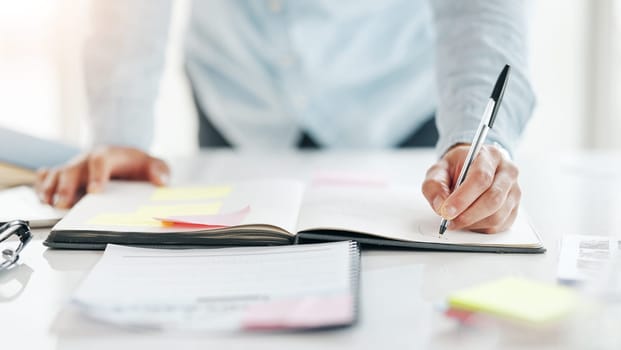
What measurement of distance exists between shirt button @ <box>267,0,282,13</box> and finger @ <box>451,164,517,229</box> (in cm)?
70

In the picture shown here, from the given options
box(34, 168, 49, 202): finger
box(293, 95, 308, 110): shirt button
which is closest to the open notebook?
box(34, 168, 49, 202): finger

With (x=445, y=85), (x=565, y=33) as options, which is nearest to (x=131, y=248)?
(x=445, y=85)

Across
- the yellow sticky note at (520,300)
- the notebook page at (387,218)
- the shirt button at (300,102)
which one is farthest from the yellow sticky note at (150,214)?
the shirt button at (300,102)

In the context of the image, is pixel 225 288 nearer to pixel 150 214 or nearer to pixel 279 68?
pixel 150 214

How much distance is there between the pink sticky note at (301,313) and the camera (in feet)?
1.89

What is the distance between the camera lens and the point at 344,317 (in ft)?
1.90

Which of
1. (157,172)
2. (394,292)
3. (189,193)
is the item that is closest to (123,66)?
(157,172)

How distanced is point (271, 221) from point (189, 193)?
0.78 feet

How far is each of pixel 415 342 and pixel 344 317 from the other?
0.06 meters

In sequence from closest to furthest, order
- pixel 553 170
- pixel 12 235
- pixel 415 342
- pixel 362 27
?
pixel 415 342
pixel 12 235
pixel 553 170
pixel 362 27

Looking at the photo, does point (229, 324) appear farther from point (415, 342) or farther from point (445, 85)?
point (445, 85)

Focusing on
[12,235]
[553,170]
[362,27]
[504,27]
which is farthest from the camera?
[362,27]

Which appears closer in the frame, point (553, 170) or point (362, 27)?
point (553, 170)

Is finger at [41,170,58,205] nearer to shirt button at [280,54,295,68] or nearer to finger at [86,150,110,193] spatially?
finger at [86,150,110,193]
